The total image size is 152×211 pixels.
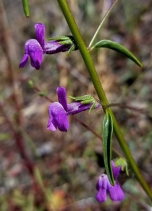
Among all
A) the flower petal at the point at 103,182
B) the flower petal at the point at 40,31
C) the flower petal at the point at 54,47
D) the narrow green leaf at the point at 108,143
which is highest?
the flower petal at the point at 40,31

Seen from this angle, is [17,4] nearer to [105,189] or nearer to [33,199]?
[33,199]

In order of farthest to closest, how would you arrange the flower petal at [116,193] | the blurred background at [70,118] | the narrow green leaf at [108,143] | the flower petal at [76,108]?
the blurred background at [70,118]
the flower petal at [116,193]
the flower petal at [76,108]
the narrow green leaf at [108,143]

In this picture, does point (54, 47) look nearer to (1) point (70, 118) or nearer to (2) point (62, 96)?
(2) point (62, 96)

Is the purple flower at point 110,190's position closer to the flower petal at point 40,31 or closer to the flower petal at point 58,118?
the flower petal at point 58,118

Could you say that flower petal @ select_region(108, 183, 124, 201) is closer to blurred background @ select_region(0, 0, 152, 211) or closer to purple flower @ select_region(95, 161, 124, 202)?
purple flower @ select_region(95, 161, 124, 202)

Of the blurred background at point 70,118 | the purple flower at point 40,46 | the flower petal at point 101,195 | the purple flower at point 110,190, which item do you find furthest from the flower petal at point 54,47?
the blurred background at point 70,118

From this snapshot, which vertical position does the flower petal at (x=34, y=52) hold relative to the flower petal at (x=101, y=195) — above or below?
above

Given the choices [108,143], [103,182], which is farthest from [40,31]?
[103,182]
